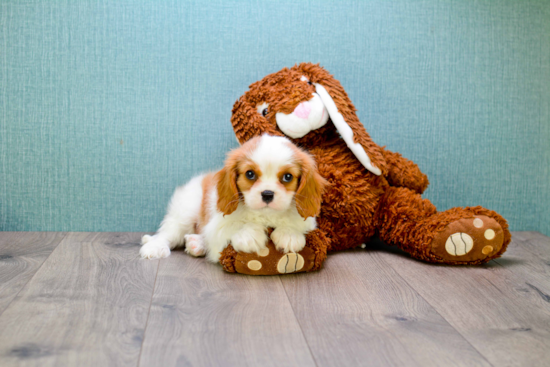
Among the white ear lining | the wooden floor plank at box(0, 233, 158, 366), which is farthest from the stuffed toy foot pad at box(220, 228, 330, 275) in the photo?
the white ear lining

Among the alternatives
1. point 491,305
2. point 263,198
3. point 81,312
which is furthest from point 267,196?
point 491,305

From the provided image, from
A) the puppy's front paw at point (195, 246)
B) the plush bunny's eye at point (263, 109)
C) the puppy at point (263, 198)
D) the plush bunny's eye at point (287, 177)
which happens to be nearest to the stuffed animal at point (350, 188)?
the plush bunny's eye at point (263, 109)

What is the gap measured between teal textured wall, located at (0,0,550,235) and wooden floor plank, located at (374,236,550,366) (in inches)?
23.5

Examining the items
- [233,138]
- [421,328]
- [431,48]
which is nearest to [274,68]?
[233,138]

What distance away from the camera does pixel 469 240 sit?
5.12ft

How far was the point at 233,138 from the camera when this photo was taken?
6.48 feet

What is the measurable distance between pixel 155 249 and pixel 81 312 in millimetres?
510

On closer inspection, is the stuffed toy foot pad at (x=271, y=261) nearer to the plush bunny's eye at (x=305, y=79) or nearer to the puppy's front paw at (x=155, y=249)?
the puppy's front paw at (x=155, y=249)

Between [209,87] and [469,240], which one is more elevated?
[209,87]

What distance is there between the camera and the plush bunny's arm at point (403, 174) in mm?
1788

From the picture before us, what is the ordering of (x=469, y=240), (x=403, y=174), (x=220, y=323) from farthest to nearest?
(x=403, y=174)
(x=469, y=240)
(x=220, y=323)

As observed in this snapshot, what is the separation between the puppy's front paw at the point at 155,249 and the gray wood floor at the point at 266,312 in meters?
0.03

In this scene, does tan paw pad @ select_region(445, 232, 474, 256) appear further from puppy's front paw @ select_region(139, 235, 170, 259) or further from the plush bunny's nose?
puppy's front paw @ select_region(139, 235, 170, 259)

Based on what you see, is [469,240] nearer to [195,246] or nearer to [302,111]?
[302,111]
